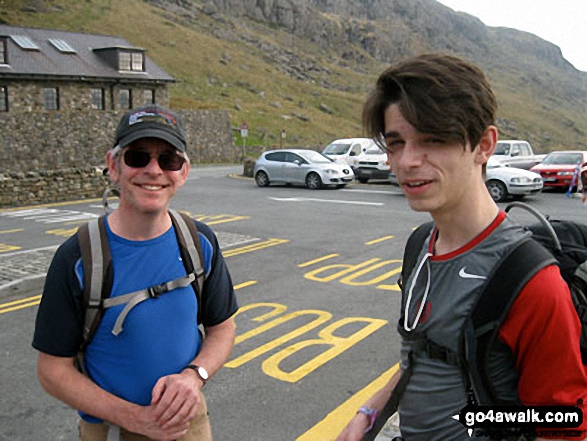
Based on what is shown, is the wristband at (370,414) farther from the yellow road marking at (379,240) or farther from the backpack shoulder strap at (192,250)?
the yellow road marking at (379,240)

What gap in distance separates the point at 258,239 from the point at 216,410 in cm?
793

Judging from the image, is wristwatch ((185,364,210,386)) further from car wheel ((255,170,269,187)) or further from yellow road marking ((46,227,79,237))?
car wheel ((255,170,269,187))

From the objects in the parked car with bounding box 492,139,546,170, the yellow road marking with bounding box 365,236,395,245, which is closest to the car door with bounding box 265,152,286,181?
the parked car with bounding box 492,139,546,170

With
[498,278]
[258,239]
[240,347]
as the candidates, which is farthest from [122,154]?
[258,239]

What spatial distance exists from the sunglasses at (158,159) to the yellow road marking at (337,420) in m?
2.62

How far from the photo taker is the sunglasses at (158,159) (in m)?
2.40

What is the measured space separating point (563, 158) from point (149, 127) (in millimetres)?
23145

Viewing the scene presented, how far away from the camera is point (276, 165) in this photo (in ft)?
81.5

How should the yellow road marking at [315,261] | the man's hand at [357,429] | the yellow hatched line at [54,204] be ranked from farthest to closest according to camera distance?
the yellow hatched line at [54,204] → the yellow road marking at [315,261] → the man's hand at [357,429]

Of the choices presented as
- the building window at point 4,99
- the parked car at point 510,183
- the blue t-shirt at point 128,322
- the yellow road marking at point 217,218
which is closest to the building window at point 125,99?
the building window at point 4,99

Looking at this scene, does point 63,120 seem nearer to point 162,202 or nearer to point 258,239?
point 258,239

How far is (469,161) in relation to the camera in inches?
67.1

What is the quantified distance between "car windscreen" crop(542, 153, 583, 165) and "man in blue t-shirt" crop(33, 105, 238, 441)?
74.0 ft

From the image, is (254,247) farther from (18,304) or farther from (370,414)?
(370,414)
